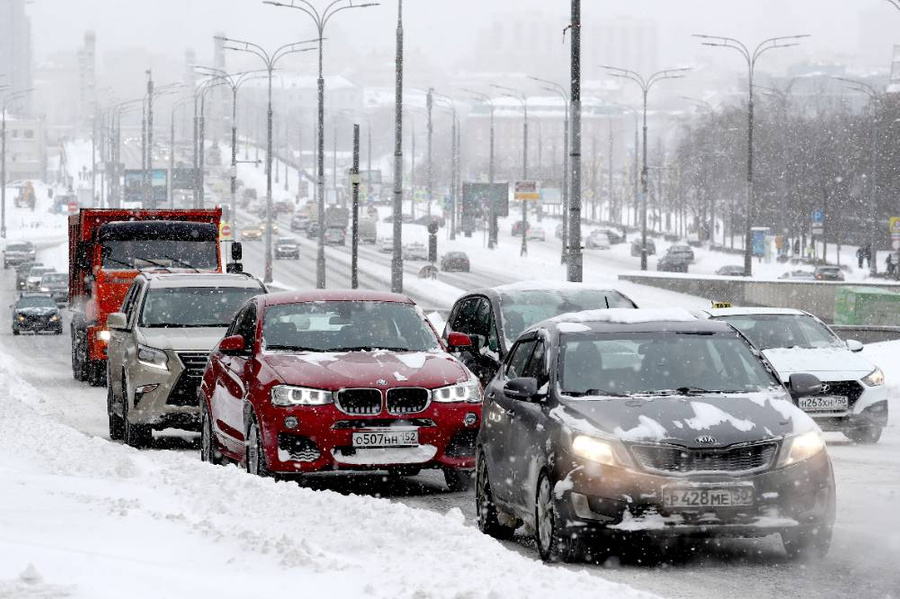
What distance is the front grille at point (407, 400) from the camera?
12.1 m

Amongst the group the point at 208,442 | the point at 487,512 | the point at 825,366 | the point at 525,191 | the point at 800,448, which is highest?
the point at 525,191

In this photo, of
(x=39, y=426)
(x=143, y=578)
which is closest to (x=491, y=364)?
(x=39, y=426)

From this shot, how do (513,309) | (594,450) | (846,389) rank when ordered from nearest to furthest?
(594,450) → (513,309) → (846,389)

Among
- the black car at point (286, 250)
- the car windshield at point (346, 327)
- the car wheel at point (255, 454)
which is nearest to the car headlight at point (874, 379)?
the car windshield at point (346, 327)

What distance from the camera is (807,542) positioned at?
29.7 ft

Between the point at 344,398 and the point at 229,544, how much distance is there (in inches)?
160

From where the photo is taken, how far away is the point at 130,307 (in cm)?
1908

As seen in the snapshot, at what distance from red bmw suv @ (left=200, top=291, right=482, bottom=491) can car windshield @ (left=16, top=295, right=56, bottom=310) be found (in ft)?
131

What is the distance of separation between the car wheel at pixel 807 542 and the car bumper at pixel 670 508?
57mm

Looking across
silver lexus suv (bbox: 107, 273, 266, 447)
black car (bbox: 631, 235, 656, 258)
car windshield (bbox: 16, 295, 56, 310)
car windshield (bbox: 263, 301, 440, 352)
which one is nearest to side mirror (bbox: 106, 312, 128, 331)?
silver lexus suv (bbox: 107, 273, 266, 447)

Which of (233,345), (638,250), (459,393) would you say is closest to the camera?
(459,393)

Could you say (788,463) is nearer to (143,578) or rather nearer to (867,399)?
(143,578)

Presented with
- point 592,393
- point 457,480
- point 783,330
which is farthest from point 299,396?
point 783,330

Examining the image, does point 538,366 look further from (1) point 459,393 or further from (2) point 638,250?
(2) point 638,250
